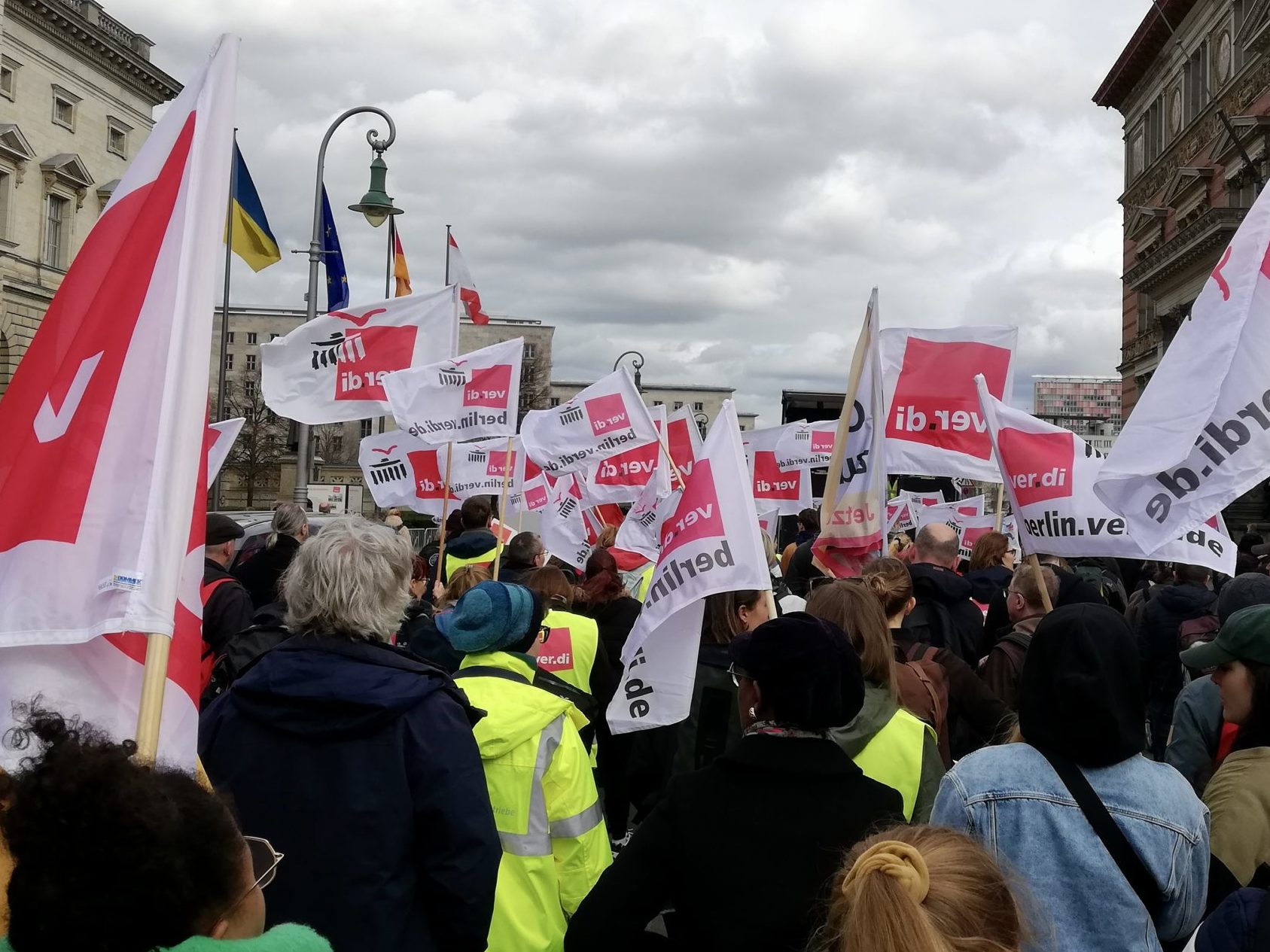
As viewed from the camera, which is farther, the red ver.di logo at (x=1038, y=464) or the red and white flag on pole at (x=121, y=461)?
the red ver.di logo at (x=1038, y=464)

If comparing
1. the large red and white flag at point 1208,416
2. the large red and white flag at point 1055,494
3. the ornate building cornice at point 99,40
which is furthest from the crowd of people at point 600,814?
the ornate building cornice at point 99,40

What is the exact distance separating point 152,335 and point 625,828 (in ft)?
16.7

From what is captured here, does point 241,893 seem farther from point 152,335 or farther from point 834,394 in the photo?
point 834,394

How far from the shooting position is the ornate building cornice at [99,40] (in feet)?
140

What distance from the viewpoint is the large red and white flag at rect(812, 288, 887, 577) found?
21.0 feet

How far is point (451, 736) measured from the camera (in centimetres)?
306

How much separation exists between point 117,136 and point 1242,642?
174 feet

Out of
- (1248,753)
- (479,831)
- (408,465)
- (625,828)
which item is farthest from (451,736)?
(408,465)

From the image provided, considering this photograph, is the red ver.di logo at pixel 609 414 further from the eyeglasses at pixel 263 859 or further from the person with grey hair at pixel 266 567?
the eyeglasses at pixel 263 859

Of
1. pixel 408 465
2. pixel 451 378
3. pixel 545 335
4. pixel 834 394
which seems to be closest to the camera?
pixel 451 378

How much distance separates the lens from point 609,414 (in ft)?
37.4

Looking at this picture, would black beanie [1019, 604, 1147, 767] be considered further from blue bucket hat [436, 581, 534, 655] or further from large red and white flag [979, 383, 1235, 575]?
large red and white flag [979, 383, 1235, 575]

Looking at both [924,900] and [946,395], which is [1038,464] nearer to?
[946,395]

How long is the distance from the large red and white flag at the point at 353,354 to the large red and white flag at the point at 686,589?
17.7 feet
